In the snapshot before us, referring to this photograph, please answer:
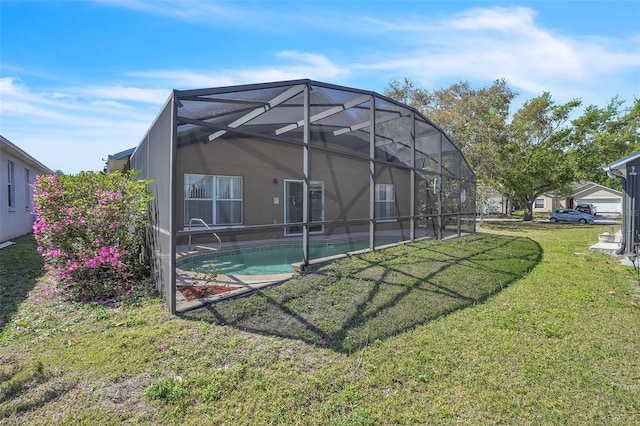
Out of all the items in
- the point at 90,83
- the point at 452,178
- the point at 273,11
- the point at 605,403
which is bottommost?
the point at 605,403

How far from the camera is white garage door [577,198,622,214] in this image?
37.0 m

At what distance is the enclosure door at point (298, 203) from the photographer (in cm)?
1185

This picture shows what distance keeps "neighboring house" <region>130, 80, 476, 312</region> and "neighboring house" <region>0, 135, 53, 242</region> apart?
369 cm

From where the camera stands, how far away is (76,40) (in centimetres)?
771

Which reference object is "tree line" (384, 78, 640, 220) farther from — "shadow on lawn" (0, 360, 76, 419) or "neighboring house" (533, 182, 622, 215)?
"shadow on lawn" (0, 360, 76, 419)

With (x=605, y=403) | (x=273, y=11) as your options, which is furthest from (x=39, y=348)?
(x=273, y=11)

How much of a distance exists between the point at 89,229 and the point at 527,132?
2508 cm

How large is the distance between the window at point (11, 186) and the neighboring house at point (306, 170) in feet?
13.9

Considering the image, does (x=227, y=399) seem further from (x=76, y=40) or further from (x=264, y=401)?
(x=76, y=40)

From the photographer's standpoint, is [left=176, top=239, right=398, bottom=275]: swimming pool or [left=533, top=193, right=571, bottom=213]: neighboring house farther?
[left=533, top=193, right=571, bottom=213]: neighboring house

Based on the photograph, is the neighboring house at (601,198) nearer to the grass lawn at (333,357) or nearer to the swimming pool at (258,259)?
the swimming pool at (258,259)

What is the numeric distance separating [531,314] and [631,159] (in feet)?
20.4

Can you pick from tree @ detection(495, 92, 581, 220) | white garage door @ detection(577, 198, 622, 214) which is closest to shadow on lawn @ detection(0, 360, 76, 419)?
tree @ detection(495, 92, 581, 220)

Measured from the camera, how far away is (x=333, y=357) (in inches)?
119
